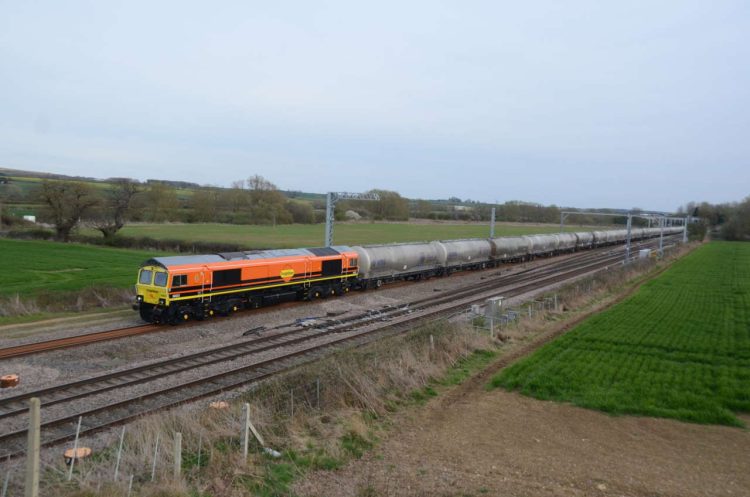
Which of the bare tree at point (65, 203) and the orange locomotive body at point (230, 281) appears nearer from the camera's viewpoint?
the orange locomotive body at point (230, 281)

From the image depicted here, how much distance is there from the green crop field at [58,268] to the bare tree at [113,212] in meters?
13.9

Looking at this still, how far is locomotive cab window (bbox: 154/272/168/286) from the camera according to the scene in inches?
954

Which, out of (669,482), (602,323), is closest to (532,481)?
(669,482)

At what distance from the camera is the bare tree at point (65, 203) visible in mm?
70062

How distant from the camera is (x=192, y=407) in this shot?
15.1 m

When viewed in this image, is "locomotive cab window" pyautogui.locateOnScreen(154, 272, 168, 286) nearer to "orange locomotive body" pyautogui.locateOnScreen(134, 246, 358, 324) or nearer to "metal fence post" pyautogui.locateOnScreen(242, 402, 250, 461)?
"orange locomotive body" pyautogui.locateOnScreen(134, 246, 358, 324)

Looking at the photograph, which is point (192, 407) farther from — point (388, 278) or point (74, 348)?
point (388, 278)

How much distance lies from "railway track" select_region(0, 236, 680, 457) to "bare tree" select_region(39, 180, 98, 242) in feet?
184

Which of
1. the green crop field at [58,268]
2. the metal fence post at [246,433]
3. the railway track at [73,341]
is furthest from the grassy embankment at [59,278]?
the metal fence post at [246,433]

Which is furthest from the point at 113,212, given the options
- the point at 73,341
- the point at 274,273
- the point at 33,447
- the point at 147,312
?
the point at 33,447

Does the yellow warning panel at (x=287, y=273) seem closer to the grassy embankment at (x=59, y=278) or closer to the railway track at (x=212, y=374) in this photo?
the railway track at (x=212, y=374)

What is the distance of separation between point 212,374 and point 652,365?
49.9ft

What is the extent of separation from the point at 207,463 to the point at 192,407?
4555 mm

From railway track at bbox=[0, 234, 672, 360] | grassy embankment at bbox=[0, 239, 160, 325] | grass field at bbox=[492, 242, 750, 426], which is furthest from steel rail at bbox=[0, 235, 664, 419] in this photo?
grassy embankment at bbox=[0, 239, 160, 325]
